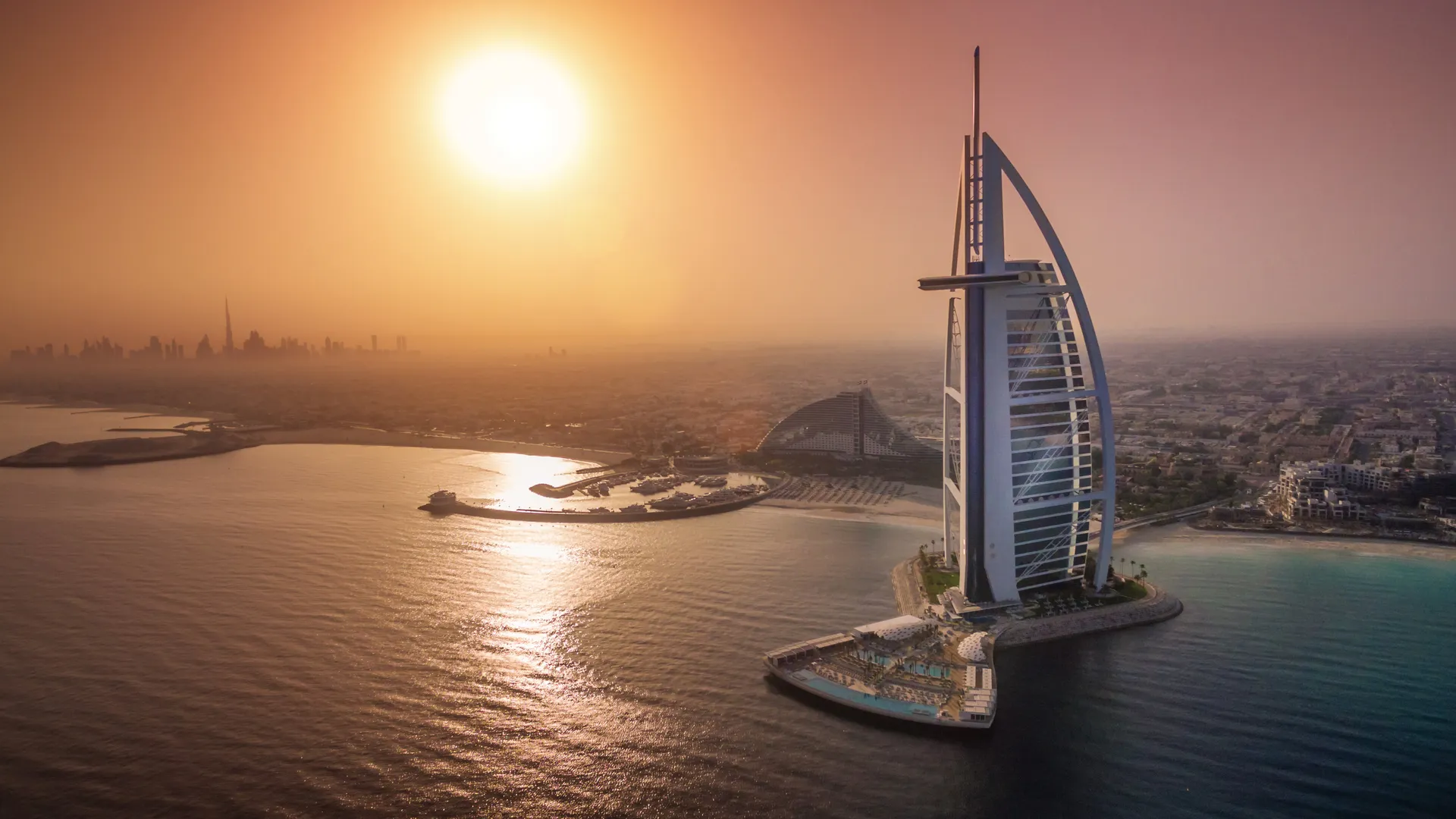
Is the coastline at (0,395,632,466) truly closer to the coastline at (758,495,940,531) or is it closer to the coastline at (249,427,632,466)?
the coastline at (249,427,632,466)

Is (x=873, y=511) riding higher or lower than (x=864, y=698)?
higher

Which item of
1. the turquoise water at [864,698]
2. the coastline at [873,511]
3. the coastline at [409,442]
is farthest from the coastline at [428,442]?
the turquoise water at [864,698]

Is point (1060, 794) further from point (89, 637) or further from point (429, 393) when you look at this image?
point (429, 393)

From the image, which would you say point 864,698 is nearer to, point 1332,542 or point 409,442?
point 1332,542

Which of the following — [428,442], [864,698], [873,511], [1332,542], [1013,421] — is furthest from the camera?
[428,442]

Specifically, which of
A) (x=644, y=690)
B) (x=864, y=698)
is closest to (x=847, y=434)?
(x=864, y=698)

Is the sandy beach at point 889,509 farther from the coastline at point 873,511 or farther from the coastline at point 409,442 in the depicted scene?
the coastline at point 409,442

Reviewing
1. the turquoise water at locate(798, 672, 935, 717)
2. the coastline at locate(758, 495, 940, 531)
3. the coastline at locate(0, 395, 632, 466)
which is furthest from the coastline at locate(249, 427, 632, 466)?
the turquoise water at locate(798, 672, 935, 717)
